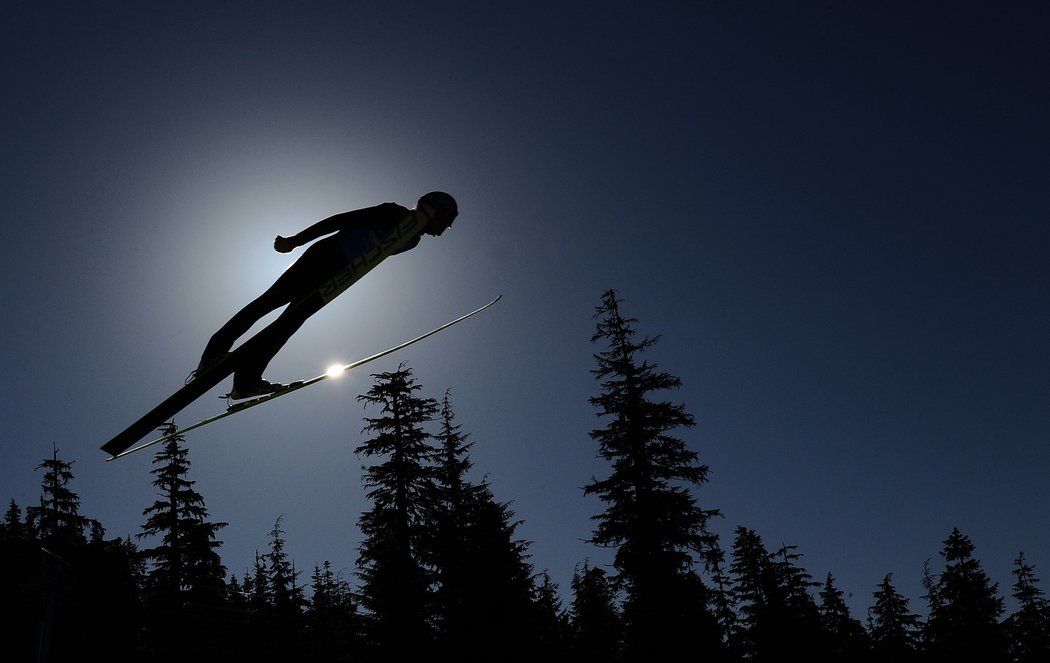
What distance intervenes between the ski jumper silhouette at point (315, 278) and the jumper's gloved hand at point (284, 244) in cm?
33

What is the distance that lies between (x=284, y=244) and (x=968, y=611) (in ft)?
160

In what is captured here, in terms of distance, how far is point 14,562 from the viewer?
22.9m

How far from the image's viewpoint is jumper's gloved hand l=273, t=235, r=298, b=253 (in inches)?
238

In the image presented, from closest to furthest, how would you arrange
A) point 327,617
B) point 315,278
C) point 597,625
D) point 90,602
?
1. point 315,278
2. point 90,602
3. point 597,625
4. point 327,617

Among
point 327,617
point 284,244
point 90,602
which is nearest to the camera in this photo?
point 284,244

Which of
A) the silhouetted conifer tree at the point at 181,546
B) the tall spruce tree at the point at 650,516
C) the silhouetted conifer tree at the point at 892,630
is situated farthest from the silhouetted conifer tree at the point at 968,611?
the silhouetted conifer tree at the point at 181,546

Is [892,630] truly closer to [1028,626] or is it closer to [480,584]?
[1028,626]

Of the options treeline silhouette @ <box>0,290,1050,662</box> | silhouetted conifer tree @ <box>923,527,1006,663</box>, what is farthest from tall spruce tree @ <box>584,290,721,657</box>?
silhouetted conifer tree @ <box>923,527,1006,663</box>

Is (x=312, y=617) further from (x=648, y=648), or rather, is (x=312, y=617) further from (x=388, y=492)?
(x=648, y=648)

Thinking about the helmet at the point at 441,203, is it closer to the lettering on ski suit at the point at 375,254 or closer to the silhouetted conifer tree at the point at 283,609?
the lettering on ski suit at the point at 375,254

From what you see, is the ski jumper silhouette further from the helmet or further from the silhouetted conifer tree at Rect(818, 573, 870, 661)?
the silhouetted conifer tree at Rect(818, 573, 870, 661)

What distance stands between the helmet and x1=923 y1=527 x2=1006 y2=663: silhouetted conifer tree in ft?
154

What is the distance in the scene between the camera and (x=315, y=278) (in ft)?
21.2

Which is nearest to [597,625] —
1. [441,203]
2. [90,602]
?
[90,602]
